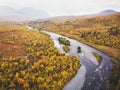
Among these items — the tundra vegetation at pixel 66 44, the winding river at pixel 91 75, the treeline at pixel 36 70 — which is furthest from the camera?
the tundra vegetation at pixel 66 44

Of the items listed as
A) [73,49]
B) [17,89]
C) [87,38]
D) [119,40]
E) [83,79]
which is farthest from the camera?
[87,38]

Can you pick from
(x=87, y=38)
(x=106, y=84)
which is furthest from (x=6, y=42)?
(x=106, y=84)

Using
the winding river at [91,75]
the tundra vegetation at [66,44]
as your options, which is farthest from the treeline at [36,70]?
the tundra vegetation at [66,44]

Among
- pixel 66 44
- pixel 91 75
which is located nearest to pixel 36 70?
pixel 91 75

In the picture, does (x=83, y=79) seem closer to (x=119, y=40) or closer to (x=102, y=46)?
(x=102, y=46)

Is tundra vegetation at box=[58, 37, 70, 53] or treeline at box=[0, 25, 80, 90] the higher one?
treeline at box=[0, 25, 80, 90]

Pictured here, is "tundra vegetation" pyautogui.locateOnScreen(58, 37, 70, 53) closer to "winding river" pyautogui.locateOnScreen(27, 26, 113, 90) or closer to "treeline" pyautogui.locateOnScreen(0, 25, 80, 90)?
"winding river" pyautogui.locateOnScreen(27, 26, 113, 90)

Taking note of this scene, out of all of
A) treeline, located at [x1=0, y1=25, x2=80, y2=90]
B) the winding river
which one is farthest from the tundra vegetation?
treeline, located at [x1=0, y1=25, x2=80, y2=90]

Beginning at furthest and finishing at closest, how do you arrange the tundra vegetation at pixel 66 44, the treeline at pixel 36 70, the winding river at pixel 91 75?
1. the tundra vegetation at pixel 66 44
2. the winding river at pixel 91 75
3. the treeline at pixel 36 70

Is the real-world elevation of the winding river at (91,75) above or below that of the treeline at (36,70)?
below

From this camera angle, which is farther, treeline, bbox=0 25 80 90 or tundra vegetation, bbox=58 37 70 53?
tundra vegetation, bbox=58 37 70 53

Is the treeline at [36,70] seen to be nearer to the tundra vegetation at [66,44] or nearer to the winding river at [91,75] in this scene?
the winding river at [91,75]
